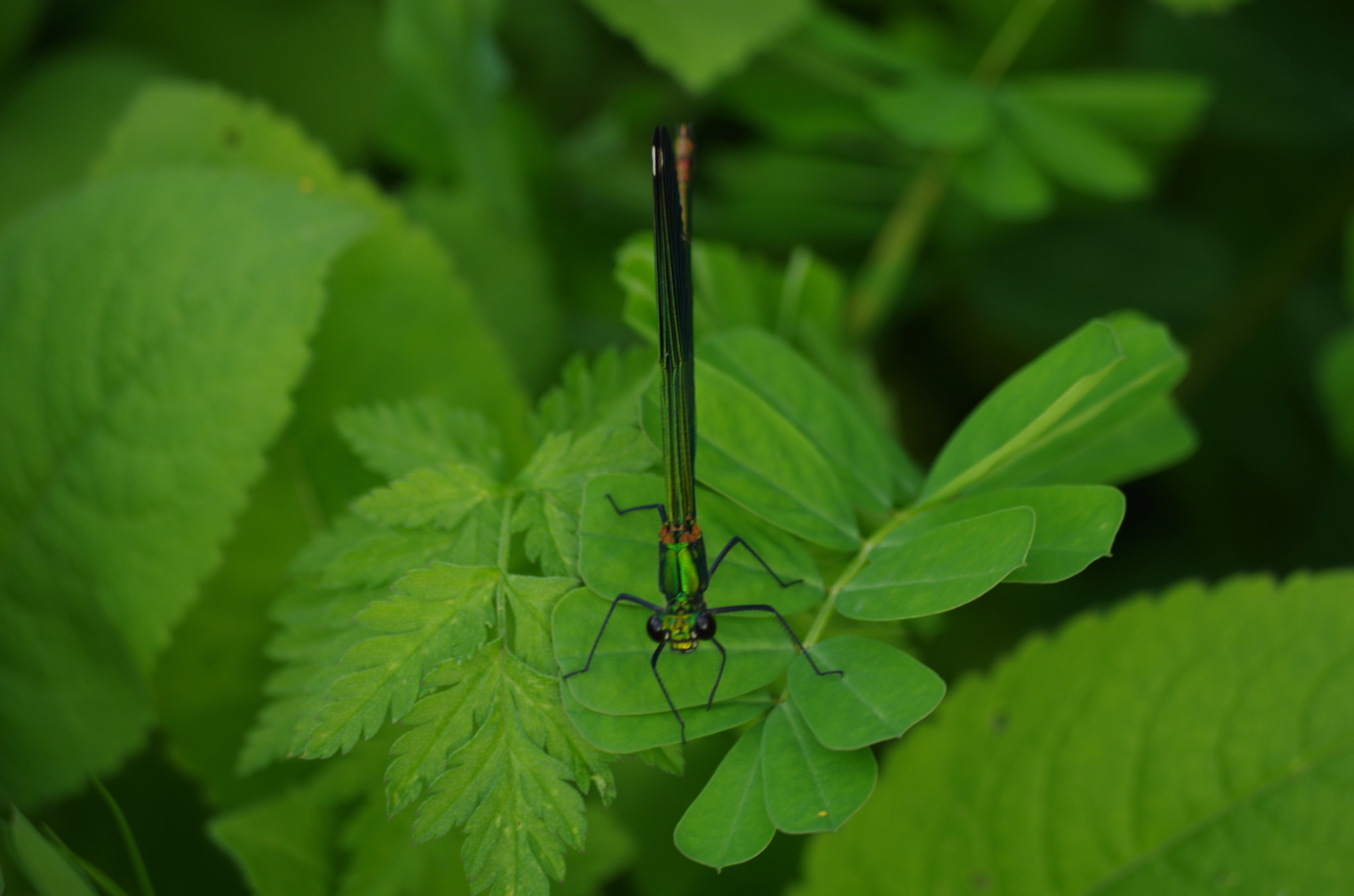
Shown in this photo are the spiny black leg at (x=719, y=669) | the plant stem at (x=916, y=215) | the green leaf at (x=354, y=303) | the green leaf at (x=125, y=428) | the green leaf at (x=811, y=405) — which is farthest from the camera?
the plant stem at (x=916, y=215)

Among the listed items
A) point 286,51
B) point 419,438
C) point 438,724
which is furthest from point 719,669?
point 286,51

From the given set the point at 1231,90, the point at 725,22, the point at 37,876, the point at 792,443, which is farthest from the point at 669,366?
the point at 1231,90

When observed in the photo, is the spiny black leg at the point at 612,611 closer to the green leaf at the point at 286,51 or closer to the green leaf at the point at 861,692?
the green leaf at the point at 861,692

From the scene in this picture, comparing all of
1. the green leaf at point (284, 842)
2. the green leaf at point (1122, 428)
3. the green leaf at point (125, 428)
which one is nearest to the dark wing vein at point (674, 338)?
the green leaf at point (1122, 428)

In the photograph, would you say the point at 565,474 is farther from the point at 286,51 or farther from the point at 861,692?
the point at 286,51

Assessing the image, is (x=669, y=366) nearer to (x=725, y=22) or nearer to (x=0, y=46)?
(x=725, y=22)

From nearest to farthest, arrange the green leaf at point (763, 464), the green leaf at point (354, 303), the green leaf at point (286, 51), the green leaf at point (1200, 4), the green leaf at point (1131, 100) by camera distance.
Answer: the green leaf at point (763, 464), the green leaf at point (354, 303), the green leaf at point (1200, 4), the green leaf at point (1131, 100), the green leaf at point (286, 51)
